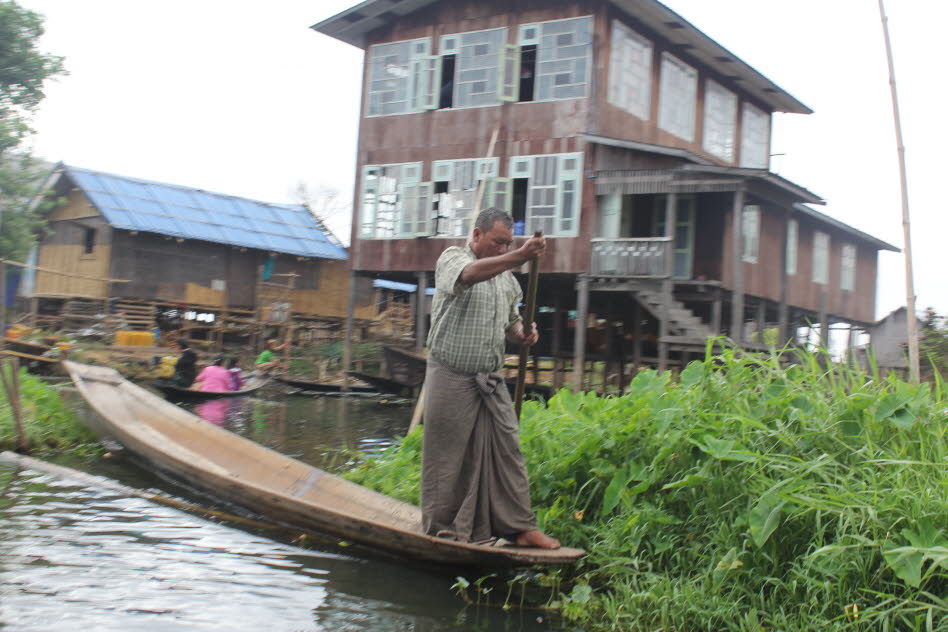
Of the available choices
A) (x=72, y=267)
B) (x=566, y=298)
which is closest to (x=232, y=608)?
(x=566, y=298)

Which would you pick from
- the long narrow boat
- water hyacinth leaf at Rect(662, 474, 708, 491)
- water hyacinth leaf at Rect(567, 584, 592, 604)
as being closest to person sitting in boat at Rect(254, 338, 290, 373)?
the long narrow boat

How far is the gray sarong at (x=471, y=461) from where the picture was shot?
4.07 m

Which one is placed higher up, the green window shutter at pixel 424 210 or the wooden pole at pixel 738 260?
the green window shutter at pixel 424 210

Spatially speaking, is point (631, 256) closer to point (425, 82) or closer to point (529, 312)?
point (425, 82)

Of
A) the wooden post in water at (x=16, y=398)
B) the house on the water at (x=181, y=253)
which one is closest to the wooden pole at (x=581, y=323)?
the wooden post in water at (x=16, y=398)

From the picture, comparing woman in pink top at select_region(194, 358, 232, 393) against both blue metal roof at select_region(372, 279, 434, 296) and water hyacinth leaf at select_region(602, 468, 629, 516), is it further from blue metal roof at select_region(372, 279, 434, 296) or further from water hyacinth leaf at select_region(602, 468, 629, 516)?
blue metal roof at select_region(372, 279, 434, 296)

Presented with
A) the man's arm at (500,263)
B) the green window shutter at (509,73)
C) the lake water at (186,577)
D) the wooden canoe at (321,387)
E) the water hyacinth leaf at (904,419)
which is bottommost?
the wooden canoe at (321,387)

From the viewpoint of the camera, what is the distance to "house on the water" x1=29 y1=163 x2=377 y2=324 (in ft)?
72.8

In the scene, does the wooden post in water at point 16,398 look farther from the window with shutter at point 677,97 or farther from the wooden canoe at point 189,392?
the window with shutter at point 677,97

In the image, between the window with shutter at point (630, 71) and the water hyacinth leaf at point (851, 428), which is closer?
the water hyacinth leaf at point (851, 428)

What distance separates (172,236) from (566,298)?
11271 millimetres

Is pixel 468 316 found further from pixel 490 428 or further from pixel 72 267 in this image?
pixel 72 267

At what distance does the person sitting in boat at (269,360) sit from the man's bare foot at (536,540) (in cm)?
1475

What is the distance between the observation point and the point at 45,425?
8.32 meters
